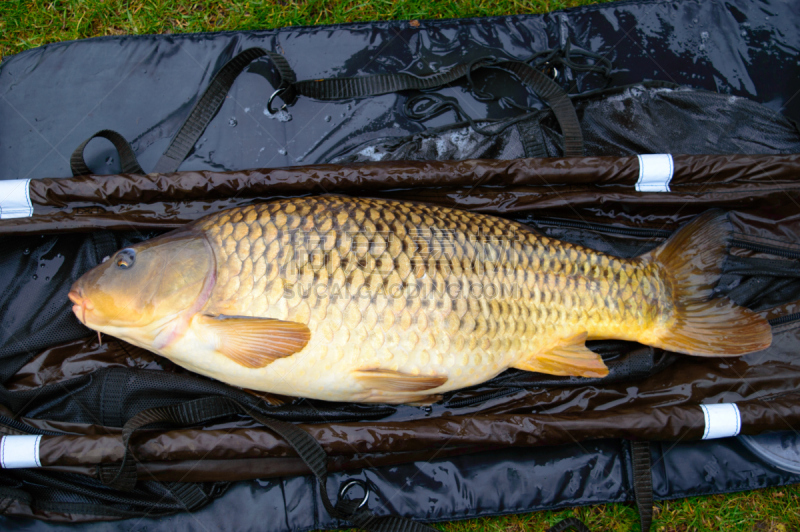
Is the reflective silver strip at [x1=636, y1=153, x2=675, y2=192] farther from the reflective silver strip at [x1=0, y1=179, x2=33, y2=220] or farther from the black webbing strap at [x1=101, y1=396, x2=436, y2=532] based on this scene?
the reflective silver strip at [x1=0, y1=179, x2=33, y2=220]

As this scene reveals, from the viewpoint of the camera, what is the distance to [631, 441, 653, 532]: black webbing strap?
1.88 meters

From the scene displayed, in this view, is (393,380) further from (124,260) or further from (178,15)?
(178,15)

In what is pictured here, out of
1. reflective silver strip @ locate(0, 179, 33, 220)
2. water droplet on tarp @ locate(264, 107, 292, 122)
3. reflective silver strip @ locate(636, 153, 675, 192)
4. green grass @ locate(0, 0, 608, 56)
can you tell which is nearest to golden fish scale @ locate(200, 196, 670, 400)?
reflective silver strip @ locate(636, 153, 675, 192)

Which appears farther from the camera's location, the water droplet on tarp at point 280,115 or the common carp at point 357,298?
the water droplet on tarp at point 280,115

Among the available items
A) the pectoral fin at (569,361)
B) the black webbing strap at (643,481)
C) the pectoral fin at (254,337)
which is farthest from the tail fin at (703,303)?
the pectoral fin at (254,337)

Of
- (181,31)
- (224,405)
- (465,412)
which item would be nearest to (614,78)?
(465,412)

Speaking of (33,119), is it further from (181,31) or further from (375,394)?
(375,394)

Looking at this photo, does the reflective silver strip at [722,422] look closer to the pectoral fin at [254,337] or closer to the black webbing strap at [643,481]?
the black webbing strap at [643,481]

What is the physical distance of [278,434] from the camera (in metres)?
1.72

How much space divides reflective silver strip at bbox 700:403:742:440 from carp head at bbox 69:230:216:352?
1819 mm

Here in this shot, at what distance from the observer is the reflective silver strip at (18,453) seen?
Answer: 1634 mm

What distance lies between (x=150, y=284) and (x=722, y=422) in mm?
2063

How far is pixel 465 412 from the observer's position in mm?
1920

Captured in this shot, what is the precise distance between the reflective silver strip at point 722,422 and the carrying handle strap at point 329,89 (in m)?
1.10
